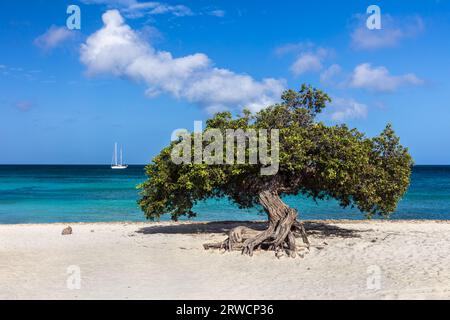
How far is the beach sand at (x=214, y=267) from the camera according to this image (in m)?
12.1

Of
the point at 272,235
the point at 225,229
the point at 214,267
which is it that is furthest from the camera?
the point at 225,229

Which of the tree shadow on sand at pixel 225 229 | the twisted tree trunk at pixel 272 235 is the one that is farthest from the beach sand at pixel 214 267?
the twisted tree trunk at pixel 272 235

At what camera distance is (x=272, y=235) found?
17.6m

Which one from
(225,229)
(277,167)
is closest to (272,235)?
(277,167)

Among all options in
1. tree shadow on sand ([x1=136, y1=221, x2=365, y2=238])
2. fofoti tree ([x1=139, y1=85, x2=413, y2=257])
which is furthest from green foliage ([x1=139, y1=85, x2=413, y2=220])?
tree shadow on sand ([x1=136, y1=221, x2=365, y2=238])

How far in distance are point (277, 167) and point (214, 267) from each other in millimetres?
4596

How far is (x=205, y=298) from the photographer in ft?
37.7

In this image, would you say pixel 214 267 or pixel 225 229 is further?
pixel 225 229

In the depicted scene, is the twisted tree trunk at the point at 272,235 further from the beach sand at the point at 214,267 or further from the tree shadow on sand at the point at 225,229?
the tree shadow on sand at the point at 225,229

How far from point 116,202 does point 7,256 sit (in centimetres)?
3419

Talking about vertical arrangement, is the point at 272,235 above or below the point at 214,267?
above

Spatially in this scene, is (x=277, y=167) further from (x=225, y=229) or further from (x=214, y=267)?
(x=225, y=229)

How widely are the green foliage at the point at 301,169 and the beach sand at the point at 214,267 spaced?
1.97 meters
